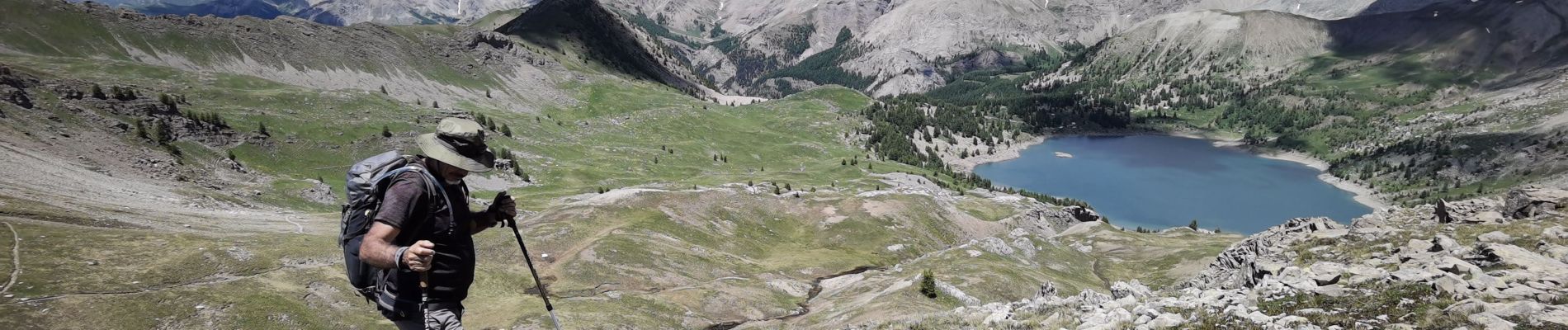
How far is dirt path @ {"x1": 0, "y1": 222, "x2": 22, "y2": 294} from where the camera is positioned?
26.2 metres

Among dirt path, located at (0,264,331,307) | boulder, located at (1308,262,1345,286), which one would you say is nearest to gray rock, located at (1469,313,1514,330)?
boulder, located at (1308,262,1345,286)

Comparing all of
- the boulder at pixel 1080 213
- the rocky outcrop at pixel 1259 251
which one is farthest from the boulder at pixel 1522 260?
the boulder at pixel 1080 213

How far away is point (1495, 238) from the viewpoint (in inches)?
1085

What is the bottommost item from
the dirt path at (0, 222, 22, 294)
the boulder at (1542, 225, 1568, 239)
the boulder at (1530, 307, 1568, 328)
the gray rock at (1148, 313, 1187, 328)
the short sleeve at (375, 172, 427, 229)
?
the dirt path at (0, 222, 22, 294)

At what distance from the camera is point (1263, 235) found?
52.5 metres

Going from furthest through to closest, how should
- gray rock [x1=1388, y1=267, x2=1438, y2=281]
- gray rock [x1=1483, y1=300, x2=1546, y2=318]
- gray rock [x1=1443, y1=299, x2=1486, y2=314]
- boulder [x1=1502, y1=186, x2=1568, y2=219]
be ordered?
boulder [x1=1502, y1=186, x2=1568, y2=219]
gray rock [x1=1388, y1=267, x2=1438, y2=281]
gray rock [x1=1443, y1=299, x2=1486, y2=314]
gray rock [x1=1483, y1=300, x2=1546, y2=318]

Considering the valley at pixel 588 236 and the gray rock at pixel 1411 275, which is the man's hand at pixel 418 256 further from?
the gray rock at pixel 1411 275

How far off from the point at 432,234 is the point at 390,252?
0.76m

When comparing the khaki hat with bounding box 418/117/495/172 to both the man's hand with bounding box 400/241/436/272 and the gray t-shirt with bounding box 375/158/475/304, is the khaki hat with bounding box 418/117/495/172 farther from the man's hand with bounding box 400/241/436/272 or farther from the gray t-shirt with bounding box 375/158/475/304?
the man's hand with bounding box 400/241/436/272

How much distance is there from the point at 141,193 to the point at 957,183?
15233 cm

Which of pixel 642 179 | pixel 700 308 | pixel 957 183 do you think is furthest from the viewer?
pixel 957 183

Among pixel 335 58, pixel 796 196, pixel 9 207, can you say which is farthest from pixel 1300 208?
pixel 335 58

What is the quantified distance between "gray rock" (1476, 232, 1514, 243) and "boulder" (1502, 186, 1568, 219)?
11167 millimetres

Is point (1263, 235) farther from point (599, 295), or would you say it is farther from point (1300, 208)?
point (1300, 208)
